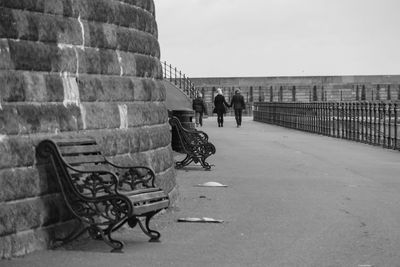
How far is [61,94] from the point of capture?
8977 millimetres

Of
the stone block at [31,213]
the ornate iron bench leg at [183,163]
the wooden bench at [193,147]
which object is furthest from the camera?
the ornate iron bench leg at [183,163]

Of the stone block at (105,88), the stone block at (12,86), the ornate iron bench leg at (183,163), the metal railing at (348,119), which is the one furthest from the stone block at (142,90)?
the metal railing at (348,119)

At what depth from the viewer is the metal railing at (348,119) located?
23781mm

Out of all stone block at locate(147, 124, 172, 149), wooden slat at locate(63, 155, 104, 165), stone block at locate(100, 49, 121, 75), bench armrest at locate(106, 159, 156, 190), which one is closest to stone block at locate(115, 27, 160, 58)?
stone block at locate(100, 49, 121, 75)

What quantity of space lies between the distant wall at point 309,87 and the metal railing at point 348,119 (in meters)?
34.8

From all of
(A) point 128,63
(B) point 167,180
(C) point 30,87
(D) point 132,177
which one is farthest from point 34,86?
(B) point 167,180

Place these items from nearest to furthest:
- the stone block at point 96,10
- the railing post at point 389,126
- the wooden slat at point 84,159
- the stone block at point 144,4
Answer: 1. the wooden slat at point 84,159
2. the stone block at point 96,10
3. the stone block at point 144,4
4. the railing post at point 389,126

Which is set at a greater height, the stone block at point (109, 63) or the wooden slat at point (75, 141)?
the stone block at point (109, 63)

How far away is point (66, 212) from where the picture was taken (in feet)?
28.8

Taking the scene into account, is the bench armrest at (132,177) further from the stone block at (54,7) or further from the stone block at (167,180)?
the stone block at (54,7)

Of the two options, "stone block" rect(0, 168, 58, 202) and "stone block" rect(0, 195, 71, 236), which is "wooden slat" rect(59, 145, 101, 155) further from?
"stone block" rect(0, 195, 71, 236)

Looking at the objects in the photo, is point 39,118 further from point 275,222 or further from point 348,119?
point 348,119

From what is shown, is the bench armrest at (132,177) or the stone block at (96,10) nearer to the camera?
the stone block at (96,10)

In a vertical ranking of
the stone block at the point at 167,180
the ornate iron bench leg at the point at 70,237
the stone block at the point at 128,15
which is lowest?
the ornate iron bench leg at the point at 70,237
